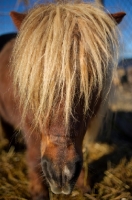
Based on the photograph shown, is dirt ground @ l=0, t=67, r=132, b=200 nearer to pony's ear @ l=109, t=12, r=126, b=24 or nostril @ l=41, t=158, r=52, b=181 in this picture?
pony's ear @ l=109, t=12, r=126, b=24

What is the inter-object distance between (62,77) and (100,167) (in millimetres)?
1229

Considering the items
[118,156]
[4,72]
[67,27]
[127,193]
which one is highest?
[67,27]

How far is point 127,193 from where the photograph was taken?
189cm

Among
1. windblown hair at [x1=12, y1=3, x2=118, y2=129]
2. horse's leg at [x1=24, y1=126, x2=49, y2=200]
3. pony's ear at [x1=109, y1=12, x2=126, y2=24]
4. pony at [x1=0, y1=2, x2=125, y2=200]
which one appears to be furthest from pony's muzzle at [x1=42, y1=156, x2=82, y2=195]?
pony's ear at [x1=109, y1=12, x2=126, y2=24]

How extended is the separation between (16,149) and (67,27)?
153 centimetres

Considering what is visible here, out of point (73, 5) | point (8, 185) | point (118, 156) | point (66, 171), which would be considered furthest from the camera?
point (118, 156)

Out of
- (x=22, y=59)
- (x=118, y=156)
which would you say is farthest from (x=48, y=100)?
(x=118, y=156)

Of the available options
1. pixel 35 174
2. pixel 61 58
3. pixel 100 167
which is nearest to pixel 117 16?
pixel 61 58

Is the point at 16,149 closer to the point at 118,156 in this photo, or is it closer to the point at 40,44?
the point at 118,156

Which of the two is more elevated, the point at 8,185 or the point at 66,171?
the point at 66,171

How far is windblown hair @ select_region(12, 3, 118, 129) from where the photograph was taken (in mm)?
1319

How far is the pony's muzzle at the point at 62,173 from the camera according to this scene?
52.1 inches

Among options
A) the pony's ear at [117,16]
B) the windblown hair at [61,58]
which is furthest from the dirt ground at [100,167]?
the windblown hair at [61,58]

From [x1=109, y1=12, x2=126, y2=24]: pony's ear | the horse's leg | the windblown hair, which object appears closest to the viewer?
the windblown hair
